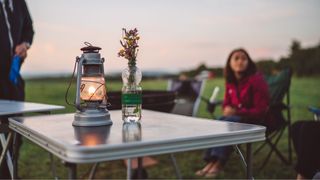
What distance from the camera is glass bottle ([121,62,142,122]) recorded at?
187 centimetres

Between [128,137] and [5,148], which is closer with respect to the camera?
[128,137]

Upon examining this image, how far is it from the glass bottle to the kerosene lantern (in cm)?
9

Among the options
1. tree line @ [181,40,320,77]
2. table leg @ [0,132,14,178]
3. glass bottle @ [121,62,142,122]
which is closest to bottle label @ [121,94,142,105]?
glass bottle @ [121,62,142,122]

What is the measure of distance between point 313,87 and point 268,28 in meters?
Result: 4.38

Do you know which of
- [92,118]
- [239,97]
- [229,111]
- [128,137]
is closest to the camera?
[128,137]

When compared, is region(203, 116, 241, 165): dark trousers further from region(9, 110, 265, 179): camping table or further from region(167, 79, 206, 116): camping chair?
region(9, 110, 265, 179): camping table

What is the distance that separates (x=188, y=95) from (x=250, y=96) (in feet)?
4.88

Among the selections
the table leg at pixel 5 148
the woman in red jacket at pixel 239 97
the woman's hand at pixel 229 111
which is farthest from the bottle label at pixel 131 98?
the woman's hand at pixel 229 111

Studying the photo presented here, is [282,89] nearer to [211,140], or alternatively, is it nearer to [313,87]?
[211,140]

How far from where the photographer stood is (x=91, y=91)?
1846 millimetres

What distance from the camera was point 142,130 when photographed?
5.48 feet

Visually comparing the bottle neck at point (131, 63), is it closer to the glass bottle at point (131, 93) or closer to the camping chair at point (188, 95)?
the glass bottle at point (131, 93)

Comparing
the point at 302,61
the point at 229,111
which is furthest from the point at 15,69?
the point at 302,61

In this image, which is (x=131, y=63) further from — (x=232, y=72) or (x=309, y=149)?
(x=232, y=72)
